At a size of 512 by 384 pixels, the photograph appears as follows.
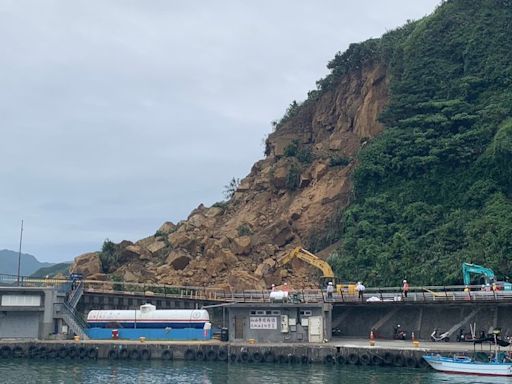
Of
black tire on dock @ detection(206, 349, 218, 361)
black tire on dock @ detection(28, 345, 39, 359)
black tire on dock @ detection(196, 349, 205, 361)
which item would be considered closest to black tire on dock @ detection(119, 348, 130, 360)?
black tire on dock @ detection(196, 349, 205, 361)

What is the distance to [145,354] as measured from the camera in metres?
54.8

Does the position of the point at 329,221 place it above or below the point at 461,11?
below

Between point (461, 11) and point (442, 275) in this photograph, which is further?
point (461, 11)

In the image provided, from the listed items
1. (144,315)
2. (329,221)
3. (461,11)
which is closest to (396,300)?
(144,315)

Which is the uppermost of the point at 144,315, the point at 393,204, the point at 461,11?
the point at 461,11

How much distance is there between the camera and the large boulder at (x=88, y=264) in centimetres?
7931

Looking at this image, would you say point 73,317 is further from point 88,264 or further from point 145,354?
point 88,264

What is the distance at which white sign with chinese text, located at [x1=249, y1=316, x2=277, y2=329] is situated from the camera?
56.5 metres

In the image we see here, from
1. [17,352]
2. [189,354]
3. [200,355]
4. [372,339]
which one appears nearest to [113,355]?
[189,354]

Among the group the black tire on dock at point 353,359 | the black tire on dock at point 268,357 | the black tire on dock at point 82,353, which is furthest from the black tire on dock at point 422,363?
the black tire on dock at point 82,353

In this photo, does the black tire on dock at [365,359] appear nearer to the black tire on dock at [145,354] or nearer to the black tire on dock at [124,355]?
the black tire on dock at [145,354]

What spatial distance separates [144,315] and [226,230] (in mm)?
28656

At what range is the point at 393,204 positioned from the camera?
77062mm

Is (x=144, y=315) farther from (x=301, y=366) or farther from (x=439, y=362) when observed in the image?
(x=439, y=362)
